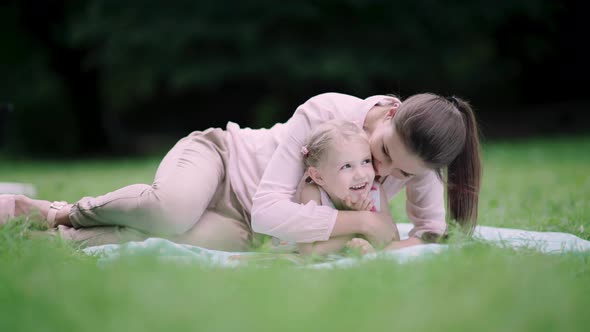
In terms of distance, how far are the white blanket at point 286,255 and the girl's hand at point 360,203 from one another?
12.1 inches

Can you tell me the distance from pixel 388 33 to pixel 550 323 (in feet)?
40.9

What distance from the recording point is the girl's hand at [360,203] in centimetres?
301

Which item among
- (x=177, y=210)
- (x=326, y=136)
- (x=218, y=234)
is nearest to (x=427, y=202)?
(x=326, y=136)

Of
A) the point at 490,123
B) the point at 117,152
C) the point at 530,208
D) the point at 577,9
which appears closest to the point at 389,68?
the point at 490,123

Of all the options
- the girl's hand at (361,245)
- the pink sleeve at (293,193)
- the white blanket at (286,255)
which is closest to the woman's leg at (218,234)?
the white blanket at (286,255)

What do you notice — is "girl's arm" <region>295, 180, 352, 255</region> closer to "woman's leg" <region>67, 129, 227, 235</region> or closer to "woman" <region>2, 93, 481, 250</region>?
"woman" <region>2, 93, 481, 250</region>

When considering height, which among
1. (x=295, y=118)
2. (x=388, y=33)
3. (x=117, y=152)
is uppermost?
(x=388, y=33)

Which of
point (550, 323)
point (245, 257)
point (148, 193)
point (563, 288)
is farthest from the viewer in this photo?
point (148, 193)

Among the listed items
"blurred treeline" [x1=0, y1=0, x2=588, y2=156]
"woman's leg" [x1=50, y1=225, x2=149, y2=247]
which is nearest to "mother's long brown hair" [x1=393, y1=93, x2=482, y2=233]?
"woman's leg" [x1=50, y1=225, x2=149, y2=247]

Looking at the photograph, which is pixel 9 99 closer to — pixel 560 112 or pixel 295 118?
pixel 295 118

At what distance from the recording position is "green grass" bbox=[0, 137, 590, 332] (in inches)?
69.5

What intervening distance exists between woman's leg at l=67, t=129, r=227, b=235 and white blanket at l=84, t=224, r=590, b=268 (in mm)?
163

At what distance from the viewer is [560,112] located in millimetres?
16062

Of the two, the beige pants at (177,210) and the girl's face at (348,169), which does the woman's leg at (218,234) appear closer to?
the beige pants at (177,210)
